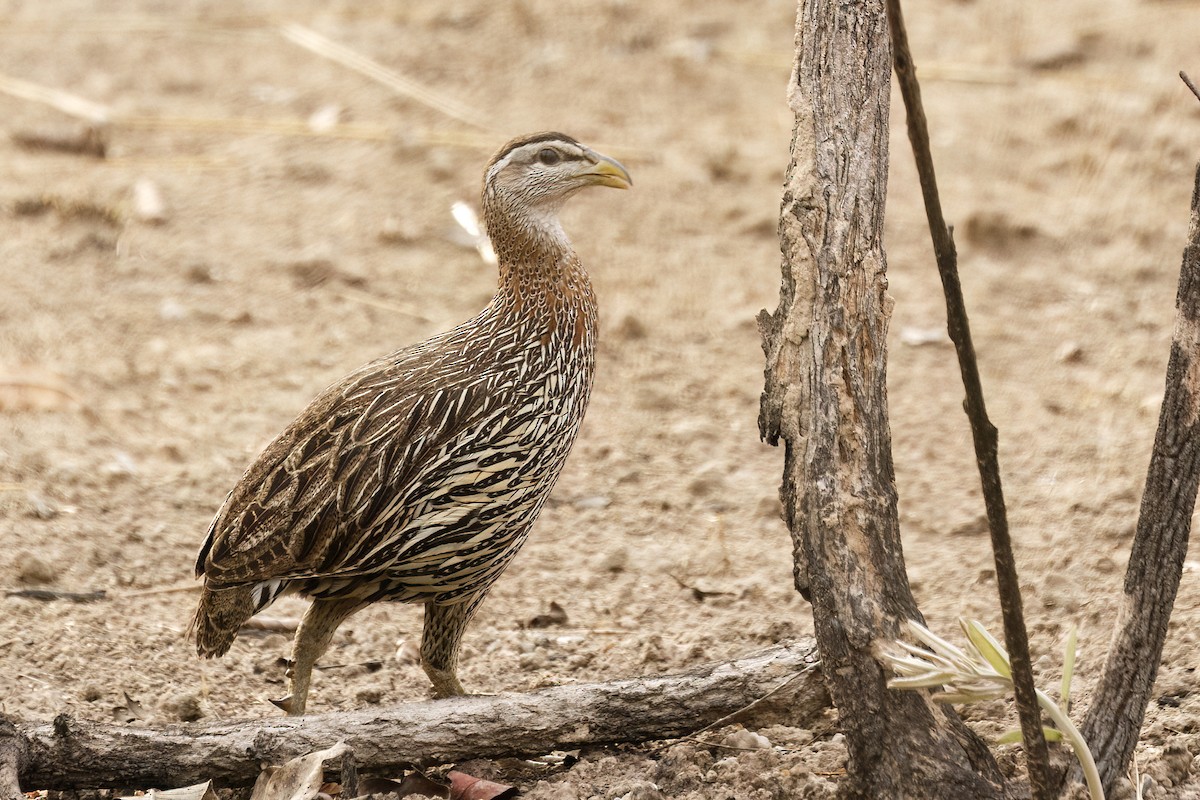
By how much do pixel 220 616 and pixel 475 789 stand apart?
104cm

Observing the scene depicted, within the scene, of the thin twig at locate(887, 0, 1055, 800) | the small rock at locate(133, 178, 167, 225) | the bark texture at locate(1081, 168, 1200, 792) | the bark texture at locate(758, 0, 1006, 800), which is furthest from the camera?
the small rock at locate(133, 178, 167, 225)

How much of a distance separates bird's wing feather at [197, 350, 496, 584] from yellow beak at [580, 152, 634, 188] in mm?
862

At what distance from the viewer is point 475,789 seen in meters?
3.31

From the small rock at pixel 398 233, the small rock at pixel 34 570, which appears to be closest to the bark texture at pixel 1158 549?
the small rock at pixel 34 570

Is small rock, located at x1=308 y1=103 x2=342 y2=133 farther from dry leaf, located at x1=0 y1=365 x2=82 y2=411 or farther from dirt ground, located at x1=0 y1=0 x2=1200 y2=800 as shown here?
dry leaf, located at x1=0 y1=365 x2=82 y2=411

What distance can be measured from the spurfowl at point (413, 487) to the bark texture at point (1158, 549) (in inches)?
64.5

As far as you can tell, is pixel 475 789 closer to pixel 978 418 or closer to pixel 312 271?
pixel 978 418

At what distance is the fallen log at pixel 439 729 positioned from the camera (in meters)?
3.18

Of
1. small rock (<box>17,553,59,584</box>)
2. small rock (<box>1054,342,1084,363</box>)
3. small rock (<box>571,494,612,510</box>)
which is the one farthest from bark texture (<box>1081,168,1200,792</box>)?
small rock (<box>1054,342,1084,363</box>)

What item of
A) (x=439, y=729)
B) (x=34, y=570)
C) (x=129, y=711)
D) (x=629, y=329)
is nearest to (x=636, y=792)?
(x=439, y=729)

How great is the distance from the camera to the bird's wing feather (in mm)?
3818

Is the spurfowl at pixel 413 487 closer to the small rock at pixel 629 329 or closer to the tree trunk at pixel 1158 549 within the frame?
the tree trunk at pixel 1158 549

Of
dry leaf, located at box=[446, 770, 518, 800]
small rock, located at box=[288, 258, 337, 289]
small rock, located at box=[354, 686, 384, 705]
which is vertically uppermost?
small rock, located at box=[288, 258, 337, 289]

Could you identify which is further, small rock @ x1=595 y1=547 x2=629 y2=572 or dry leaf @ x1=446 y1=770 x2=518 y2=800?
small rock @ x1=595 y1=547 x2=629 y2=572
